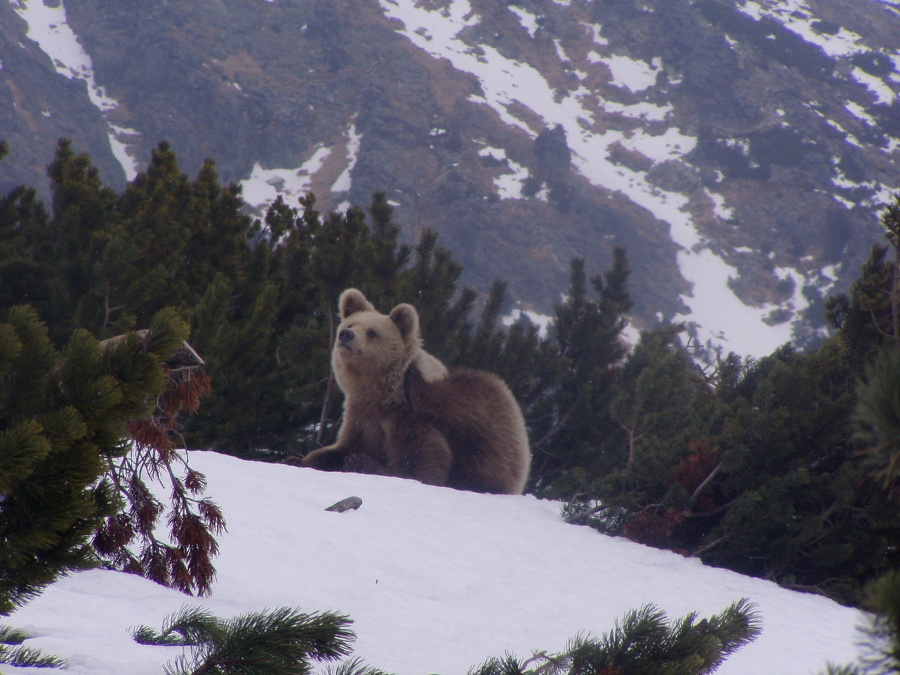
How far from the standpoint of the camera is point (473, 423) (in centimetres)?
753

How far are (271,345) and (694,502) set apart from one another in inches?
234

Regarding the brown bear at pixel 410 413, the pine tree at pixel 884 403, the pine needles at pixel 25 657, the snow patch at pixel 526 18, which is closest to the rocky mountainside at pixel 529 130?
the snow patch at pixel 526 18

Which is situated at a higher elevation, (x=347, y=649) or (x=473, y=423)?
(x=347, y=649)

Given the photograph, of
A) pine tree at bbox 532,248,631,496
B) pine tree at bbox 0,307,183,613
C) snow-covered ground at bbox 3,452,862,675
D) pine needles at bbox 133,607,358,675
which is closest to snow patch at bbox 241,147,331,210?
pine tree at bbox 532,248,631,496

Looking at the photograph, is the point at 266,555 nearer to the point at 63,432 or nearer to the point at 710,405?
the point at 63,432

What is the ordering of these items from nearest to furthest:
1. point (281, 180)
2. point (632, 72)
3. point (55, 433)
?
point (55, 433)
point (281, 180)
point (632, 72)

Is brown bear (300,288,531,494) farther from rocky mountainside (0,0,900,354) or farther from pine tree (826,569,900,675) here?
rocky mountainside (0,0,900,354)

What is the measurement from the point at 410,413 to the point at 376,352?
0.74 metres

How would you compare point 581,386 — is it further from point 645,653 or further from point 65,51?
point 65,51

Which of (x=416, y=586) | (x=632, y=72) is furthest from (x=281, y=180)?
(x=416, y=586)

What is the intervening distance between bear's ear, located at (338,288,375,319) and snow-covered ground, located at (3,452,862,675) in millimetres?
2166

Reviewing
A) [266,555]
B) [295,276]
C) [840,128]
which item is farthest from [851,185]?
[266,555]

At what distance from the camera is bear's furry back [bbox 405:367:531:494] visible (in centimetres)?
749

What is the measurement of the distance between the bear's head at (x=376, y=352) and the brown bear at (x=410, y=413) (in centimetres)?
1
